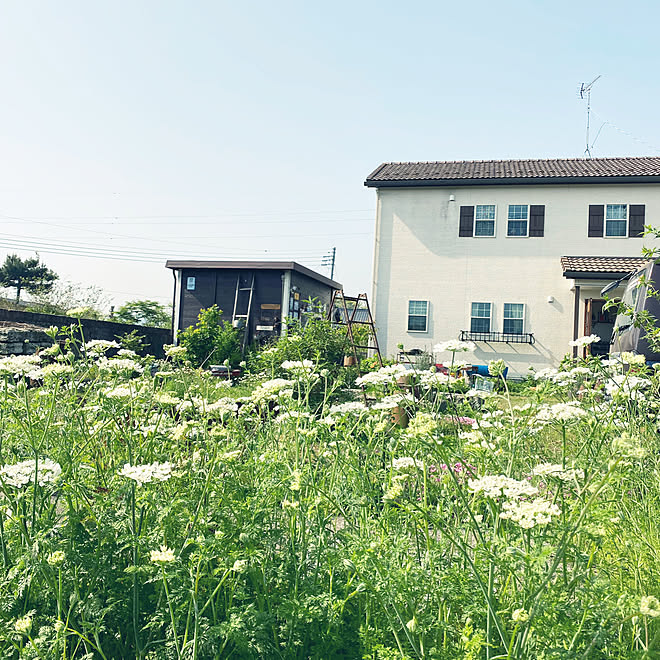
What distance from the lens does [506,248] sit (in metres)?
17.8

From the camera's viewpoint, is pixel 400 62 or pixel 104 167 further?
pixel 104 167

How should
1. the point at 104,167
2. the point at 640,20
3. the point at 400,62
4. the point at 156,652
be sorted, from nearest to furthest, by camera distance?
the point at 156,652 → the point at 640,20 → the point at 400,62 → the point at 104,167

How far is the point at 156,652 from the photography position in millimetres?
1520

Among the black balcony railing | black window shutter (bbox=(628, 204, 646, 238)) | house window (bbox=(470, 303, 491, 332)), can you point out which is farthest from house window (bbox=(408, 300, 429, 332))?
black window shutter (bbox=(628, 204, 646, 238))

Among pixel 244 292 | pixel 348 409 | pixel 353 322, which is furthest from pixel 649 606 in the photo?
pixel 244 292

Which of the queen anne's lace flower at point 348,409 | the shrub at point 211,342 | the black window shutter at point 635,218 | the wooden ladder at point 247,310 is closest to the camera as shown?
the queen anne's lace flower at point 348,409

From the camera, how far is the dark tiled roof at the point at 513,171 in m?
17.2

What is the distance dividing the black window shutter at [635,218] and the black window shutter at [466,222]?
475cm

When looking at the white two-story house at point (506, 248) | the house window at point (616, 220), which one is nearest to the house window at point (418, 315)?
the white two-story house at point (506, 248)

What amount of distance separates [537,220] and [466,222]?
7.26ft

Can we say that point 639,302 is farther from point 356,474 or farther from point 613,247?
point 613,247

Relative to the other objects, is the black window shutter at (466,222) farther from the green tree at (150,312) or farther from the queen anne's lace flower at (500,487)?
the green tree at (150,312)

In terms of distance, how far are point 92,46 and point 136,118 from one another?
4089 millimetres

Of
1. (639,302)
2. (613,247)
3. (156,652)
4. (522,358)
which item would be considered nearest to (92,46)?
(156,652)
